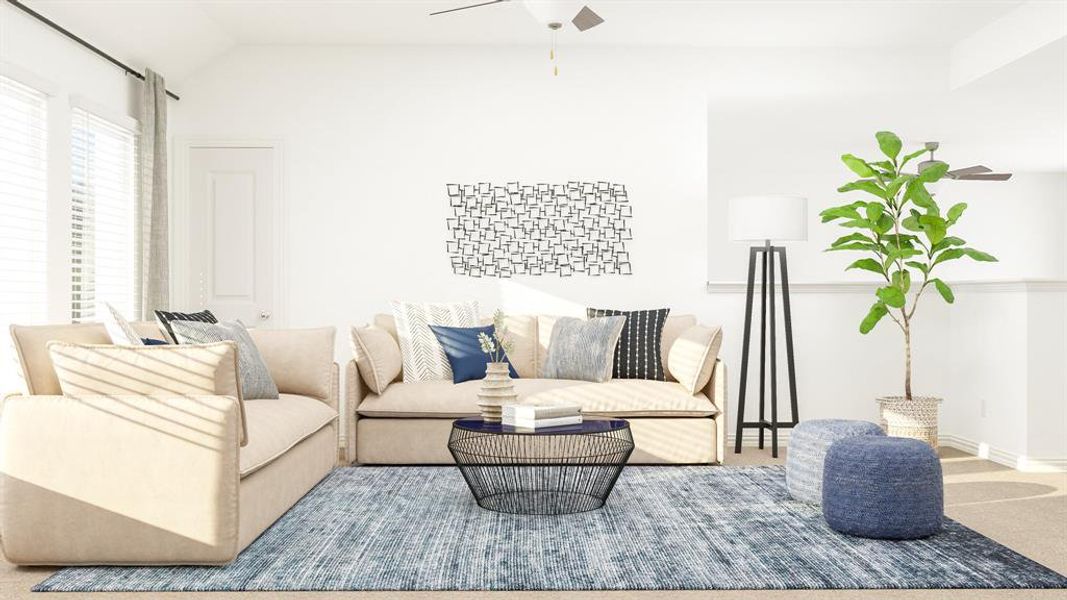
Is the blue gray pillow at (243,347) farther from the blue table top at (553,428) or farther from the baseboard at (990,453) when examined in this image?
the baseboard at (990,453)

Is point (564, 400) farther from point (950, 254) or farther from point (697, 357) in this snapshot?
point (950, 254)

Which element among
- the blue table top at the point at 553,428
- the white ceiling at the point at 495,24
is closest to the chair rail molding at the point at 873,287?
the white ceiling at the point at 495,24

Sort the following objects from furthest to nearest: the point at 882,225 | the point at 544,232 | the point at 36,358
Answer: the point at 544,232, the point at 882,225, the point at 36,358

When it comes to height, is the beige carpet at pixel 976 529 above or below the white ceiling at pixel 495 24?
below

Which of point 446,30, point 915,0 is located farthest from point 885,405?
point 446,30

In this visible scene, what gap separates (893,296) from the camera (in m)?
5.13

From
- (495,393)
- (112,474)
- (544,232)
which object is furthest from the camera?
(544,232)

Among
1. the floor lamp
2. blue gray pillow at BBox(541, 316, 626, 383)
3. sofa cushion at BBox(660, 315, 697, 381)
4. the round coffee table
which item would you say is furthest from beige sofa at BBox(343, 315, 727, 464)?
the floor lamp

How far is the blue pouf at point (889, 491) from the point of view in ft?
11.2

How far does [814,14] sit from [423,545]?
162 inches

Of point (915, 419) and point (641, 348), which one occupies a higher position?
point (641, 348)

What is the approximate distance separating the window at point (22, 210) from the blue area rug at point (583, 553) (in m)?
1.76

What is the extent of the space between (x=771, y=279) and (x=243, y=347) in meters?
3.34

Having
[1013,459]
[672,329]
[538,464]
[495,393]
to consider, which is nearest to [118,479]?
[538,464]
